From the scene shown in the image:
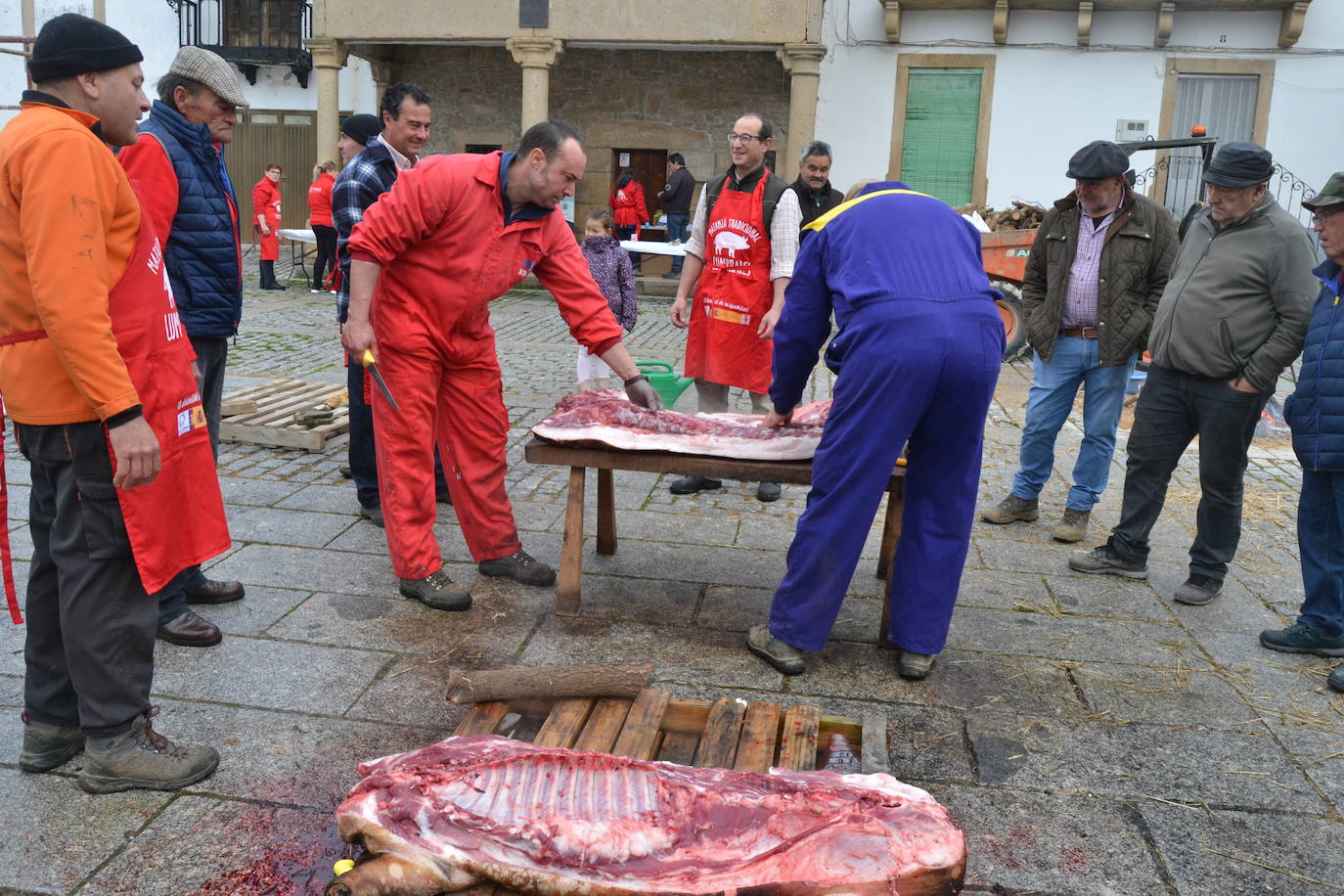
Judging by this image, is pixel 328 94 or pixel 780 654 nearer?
pixel 780 654

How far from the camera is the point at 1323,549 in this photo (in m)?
4.54

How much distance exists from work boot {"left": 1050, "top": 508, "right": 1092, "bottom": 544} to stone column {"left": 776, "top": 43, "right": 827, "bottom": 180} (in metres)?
11.8

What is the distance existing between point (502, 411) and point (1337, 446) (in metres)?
3.41

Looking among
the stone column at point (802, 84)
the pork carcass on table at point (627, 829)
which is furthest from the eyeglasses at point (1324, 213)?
the stone column at point (802, 84)

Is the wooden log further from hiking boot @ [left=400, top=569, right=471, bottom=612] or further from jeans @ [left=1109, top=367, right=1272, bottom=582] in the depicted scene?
jeans @ [left=1109, top=367, right=1272, bottom=582]

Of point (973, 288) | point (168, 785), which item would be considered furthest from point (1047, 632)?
point (168, 785)

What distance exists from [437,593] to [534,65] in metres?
14.2

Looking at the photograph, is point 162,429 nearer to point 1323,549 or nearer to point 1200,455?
point 1200,455

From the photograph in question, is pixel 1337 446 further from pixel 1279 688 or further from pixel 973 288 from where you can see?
pixel 973 288

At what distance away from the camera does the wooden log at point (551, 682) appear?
3453mm

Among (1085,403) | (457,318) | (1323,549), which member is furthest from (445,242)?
(1323,549)

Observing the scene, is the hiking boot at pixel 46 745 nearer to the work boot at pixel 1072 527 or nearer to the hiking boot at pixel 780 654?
the hiking boot at pixel 780 654

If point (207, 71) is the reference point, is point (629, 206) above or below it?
below

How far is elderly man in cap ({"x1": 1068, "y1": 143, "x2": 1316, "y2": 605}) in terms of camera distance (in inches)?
187
